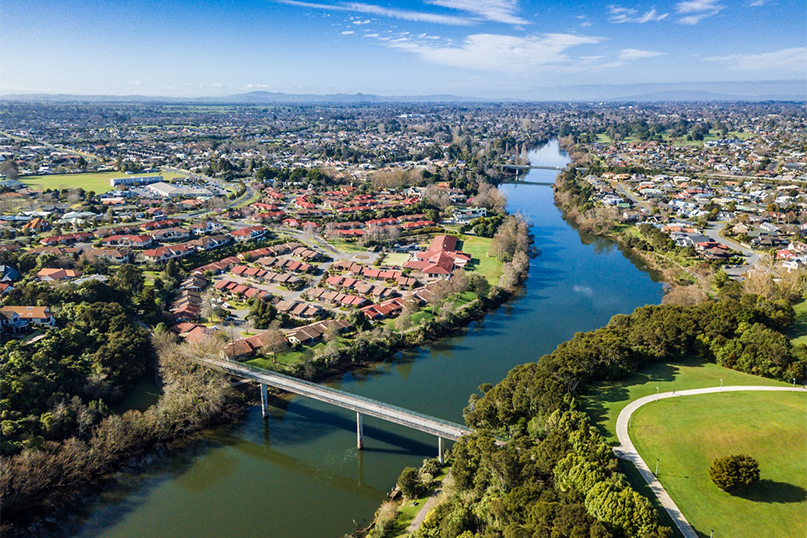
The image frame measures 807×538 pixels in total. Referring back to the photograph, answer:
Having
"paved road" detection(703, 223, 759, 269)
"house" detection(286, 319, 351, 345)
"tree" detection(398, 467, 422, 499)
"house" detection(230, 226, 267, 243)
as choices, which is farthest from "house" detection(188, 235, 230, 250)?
"paved road" detection(703, 223, 759, 269)

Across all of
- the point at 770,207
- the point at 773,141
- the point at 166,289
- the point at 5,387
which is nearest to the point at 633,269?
the point at 770,207

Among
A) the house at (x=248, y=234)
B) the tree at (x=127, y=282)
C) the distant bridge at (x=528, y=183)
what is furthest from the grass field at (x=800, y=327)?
the distant bridge at (x=528, y=183)

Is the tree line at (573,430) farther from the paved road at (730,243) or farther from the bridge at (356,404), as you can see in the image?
the paved road at (730,243)

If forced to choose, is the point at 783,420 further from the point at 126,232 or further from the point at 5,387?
the point at 126,232

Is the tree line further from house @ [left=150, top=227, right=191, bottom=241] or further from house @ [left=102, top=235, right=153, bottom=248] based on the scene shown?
house @ [left=150, top=227, right=191, bottom=241]

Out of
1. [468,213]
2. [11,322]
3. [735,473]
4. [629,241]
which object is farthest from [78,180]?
[735,473]

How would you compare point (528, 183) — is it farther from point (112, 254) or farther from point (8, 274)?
point (8, 274)

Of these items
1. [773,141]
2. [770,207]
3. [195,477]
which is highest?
[773,141]
